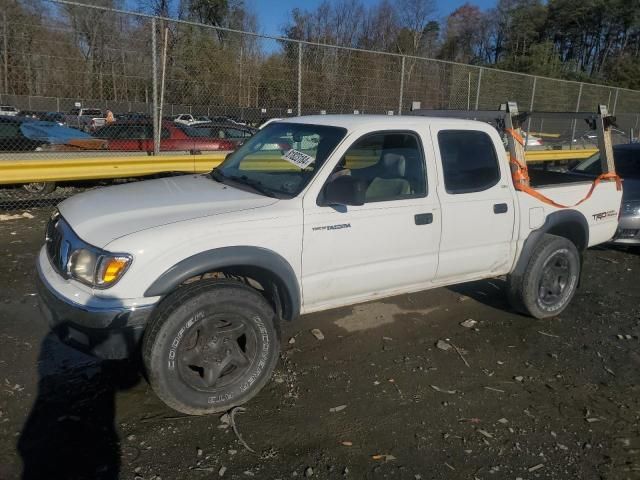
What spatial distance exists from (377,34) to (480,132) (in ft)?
118

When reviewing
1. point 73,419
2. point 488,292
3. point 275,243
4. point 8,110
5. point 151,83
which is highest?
point 151,83

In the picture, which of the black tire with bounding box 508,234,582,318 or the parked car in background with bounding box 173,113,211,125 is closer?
the black tire with bounding box 508,234,582,318

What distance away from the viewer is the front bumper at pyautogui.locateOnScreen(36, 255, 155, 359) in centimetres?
288

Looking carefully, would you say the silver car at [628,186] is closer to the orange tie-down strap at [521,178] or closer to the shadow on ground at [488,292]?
the shadow on ground at [488,292]

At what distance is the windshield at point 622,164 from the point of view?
8062 millimetres

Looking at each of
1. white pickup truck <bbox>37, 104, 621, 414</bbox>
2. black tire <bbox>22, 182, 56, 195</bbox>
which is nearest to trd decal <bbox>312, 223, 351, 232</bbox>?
white pickup truck <bbox>37, 104, 621, 414</bbox>

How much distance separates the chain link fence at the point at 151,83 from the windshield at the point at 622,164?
400 cm

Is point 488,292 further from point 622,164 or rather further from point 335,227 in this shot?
point 622,164

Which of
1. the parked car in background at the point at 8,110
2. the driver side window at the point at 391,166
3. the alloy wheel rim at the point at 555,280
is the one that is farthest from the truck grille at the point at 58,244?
the parked car in background at the point at 8,110

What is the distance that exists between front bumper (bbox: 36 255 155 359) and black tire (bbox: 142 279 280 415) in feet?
0.27

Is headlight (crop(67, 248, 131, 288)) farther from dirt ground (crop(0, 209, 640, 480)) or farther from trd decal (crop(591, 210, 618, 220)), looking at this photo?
trd decal (crop(591, 210, 618, 220))

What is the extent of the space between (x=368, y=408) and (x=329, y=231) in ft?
3.81

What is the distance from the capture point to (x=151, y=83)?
7961 mm

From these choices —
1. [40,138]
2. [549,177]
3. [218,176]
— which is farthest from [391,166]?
[40,138]
